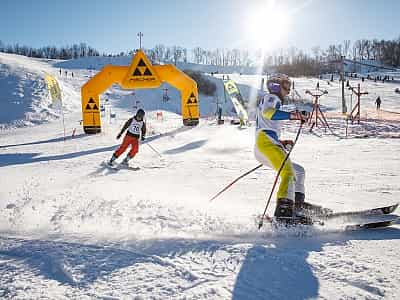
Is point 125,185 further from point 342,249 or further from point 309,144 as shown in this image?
point 309,144

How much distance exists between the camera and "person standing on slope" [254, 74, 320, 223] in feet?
12.2

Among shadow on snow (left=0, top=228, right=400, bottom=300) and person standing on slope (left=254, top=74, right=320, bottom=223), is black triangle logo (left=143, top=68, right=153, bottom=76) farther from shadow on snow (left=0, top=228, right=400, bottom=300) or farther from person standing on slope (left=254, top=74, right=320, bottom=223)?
shadow on snow (left=0, top=228, right=400, bottom=300)

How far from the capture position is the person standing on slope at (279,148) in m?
3.71

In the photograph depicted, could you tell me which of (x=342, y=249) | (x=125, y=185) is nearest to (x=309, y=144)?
(x=125, y=185)

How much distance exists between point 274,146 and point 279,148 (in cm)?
6

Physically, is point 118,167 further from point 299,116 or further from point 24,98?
point 24,98

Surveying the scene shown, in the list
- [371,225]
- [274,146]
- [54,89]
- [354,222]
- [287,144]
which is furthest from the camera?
[54,89]

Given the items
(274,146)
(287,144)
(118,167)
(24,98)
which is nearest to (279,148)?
(274,146)

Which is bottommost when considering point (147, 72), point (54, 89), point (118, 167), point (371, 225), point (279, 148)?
point (118, 167)

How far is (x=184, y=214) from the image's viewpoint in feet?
13.5

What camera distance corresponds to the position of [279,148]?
3.93 metres

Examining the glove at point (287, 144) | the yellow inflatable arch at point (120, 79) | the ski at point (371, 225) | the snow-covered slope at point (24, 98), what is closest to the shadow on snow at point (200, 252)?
the ski at point (371, 225)

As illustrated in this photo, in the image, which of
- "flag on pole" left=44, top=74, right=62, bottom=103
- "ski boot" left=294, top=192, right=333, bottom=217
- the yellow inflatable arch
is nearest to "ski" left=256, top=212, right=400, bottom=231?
"ski boot" left=294, top=192, right=333, bottom=217

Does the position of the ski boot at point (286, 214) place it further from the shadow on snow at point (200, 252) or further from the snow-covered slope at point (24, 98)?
the snow-covered slope at point (24, 98)
